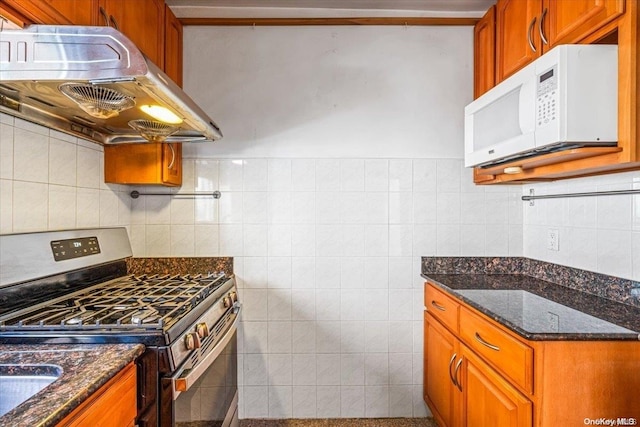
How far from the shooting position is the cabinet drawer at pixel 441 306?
5.85 feet

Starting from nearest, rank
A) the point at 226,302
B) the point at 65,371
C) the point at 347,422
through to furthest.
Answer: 1. the point at 65,371
2. the point at 226,302
3. the point at 347,422

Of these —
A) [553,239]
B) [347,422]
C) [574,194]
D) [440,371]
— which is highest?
[574,194]

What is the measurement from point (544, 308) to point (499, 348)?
27 cm

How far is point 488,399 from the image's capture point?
1439 millimetres

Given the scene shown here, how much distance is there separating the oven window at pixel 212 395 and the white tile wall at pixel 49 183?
0.92m

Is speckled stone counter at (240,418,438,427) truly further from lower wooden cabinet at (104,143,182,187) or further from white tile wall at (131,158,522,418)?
lower wooden cabinet at (104,143,182,187)

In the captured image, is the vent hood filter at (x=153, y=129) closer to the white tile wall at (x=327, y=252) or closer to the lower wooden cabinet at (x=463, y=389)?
the white tile wall at (x=327, y=252)

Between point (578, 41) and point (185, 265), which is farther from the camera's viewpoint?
point (185, 265)

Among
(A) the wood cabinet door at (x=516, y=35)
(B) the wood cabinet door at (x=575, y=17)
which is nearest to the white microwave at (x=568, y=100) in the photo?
(B) the wood cabinet door at (x=575, y=17)

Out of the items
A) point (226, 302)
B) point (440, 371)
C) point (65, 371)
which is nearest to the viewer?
point (65, 371)

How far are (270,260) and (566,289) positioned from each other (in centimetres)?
157

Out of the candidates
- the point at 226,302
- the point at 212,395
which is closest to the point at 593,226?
the point at 226,302

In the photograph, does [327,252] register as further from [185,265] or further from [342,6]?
[342,6]

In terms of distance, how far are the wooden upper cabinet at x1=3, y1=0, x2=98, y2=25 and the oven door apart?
3.90 ft
